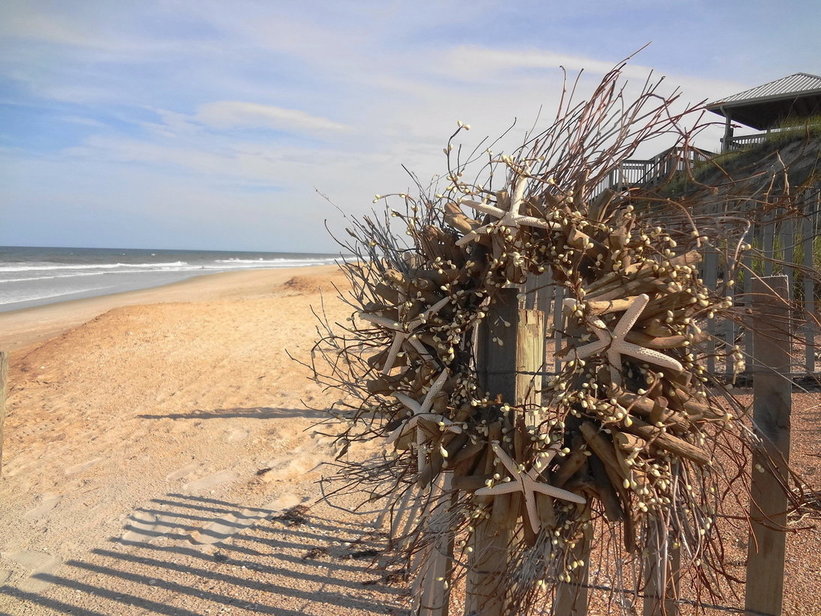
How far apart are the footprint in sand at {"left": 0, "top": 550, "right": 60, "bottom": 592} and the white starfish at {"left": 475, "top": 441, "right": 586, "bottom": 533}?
348 cm

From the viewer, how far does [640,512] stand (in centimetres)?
209

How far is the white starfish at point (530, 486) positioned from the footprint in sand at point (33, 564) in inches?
137

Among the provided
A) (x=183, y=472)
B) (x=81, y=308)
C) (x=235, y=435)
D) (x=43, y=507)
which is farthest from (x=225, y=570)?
(x=81, y=308)

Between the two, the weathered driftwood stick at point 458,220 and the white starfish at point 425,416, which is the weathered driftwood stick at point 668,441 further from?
the weathered driftwood stick at point 458,220

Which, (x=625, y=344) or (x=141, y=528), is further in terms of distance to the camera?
(x=141, y=528)

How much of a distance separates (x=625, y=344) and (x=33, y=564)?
435cm

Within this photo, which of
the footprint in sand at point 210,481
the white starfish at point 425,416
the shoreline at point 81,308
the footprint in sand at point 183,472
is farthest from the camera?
the shoreline at point 81,308

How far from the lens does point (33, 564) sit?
171 inches

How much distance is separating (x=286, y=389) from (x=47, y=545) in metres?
3.74

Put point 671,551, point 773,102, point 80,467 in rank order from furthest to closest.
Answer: point 773,102, point 80,467, point 671,551

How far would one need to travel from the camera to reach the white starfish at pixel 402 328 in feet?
7.38

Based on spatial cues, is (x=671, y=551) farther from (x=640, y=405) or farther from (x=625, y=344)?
(x=625, y=344)

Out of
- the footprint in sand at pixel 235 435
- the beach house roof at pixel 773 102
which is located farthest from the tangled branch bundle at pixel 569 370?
the beach house roof at pixel 773 102

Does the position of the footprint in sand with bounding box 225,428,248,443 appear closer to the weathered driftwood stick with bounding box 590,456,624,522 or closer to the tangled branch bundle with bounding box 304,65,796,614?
the tangled branch bundle with bounding box 304,65,796,614
